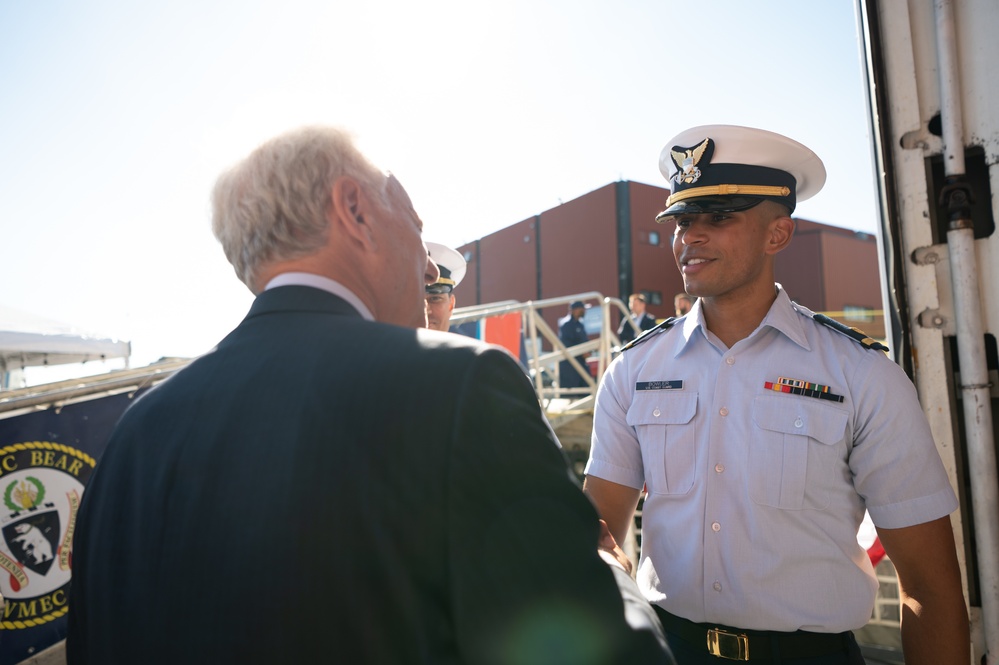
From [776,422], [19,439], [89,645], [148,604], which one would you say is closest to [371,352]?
[148,604]

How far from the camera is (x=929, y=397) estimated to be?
5.73ft

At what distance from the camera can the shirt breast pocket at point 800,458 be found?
1581 mm

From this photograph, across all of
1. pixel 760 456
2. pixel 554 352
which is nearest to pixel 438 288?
pixel 760 456

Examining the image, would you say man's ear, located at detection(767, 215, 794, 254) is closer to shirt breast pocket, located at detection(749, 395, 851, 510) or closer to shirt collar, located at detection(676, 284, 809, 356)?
shirt collar, located at detection(676, 284, 809, 356)

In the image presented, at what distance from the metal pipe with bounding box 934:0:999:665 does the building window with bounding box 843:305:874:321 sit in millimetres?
18082

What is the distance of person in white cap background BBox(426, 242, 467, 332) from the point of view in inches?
130

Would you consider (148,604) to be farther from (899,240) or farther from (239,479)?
(899,240)

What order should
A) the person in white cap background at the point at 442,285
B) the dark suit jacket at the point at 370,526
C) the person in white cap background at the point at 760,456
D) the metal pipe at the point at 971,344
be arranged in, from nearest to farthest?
the dark suit jacket at the point at 370,526 → the person in white cap background at the point at 760,456 → the metal pipe at the point at 971,344 → the person in white cap background at the point at 442,285

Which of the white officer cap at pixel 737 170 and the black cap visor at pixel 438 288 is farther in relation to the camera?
the black cap visor at pixel 438 288

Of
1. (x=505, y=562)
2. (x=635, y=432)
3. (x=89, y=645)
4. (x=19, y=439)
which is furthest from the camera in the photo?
(x=19, y=439)

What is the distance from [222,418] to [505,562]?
0.43 metres

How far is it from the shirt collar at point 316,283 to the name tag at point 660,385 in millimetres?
1123

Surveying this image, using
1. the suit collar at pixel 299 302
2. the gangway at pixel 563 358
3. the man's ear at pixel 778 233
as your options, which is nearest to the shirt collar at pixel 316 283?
the suit collar at pixel 299 302

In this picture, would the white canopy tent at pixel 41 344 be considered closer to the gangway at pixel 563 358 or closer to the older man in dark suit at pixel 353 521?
the gangway at pixel 563 358
